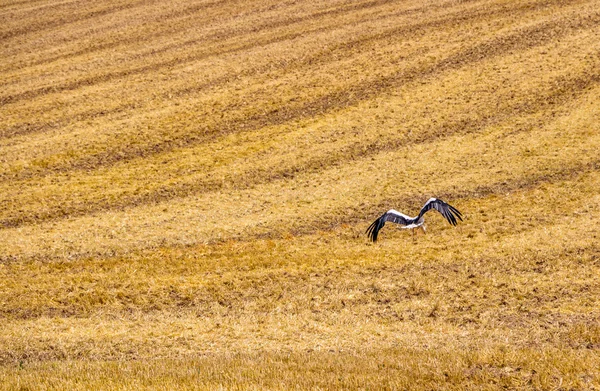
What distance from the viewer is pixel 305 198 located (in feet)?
82.3

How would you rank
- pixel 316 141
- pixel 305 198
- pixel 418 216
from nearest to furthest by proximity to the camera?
pixel 418 216 → pixel 305 198 → pixel 316 141

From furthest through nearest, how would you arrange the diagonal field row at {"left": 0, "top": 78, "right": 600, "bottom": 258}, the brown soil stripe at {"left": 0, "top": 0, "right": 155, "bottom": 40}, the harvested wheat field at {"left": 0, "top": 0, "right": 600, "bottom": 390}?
the brown soil stripe at {"left": 0, "top": 0, "right": 155, "bottom": 40} < the diagonal field row at {"left": 0, "top": 78, "right": 600, "bottom": 258} < the harvested wheat field at {"left": 0, "top": 0, "right": 600, "bottom": 390}

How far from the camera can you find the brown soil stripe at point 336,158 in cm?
2556

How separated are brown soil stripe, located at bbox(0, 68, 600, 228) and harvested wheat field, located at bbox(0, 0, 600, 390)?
95 mm

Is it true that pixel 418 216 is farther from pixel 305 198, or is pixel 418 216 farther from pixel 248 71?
pixel 248 71

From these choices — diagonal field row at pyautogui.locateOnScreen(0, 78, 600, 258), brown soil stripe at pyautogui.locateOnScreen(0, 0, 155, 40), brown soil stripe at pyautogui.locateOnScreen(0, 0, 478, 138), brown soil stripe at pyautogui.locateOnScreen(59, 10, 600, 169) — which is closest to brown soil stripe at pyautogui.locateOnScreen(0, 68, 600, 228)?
diagonal field row at pyautogui.locateOnScreen(0, 78, 600, 258)

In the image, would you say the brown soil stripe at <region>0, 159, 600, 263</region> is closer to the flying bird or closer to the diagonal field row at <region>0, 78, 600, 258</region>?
the diagonal field row at <region>0, 78, 600, 258</region>

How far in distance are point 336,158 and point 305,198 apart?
3.59m

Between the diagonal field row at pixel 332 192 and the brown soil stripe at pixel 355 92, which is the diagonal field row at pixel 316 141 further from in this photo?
the diagonal field row at pixel 332 192

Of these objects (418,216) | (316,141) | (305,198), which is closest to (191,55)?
(316,141)

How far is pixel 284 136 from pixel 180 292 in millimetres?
12223

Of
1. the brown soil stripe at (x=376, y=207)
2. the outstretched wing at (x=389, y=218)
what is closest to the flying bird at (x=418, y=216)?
the outstretched wing at (x=389, y=218)

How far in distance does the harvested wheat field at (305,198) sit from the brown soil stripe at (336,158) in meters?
0.10

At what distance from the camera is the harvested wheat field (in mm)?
15320
